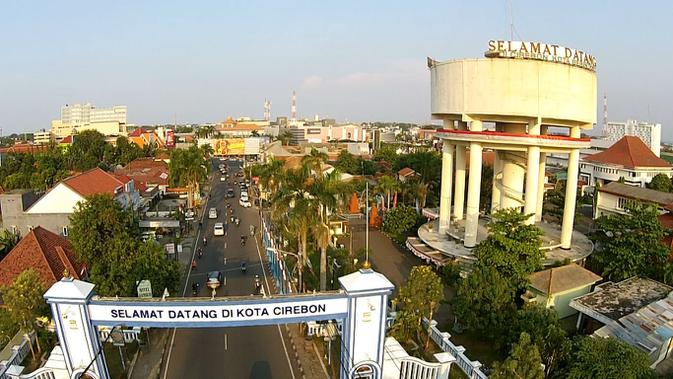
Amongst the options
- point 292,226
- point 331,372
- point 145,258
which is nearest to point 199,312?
point 331,372

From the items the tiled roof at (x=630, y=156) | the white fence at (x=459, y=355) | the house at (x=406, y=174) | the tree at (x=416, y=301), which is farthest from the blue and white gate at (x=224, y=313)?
the tiled roof at (x=630, y=156)

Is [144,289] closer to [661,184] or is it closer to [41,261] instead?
[41,261]

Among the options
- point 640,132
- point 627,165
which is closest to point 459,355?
point 627,165

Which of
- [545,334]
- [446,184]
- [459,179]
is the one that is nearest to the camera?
[545,334]

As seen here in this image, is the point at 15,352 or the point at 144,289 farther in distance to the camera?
the point at 144,289

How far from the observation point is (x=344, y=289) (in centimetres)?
1581

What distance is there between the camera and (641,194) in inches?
1781

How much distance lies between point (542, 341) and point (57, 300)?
62.4 ft

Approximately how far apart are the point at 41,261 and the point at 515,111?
1324 inches

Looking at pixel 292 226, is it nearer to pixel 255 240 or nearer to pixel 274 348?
pixel 274 348

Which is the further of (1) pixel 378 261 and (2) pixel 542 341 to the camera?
(1) pixel 378 261

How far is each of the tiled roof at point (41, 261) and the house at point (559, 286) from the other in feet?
93.6

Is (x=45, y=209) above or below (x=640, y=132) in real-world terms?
below

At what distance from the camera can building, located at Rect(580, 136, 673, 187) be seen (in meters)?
65.2
